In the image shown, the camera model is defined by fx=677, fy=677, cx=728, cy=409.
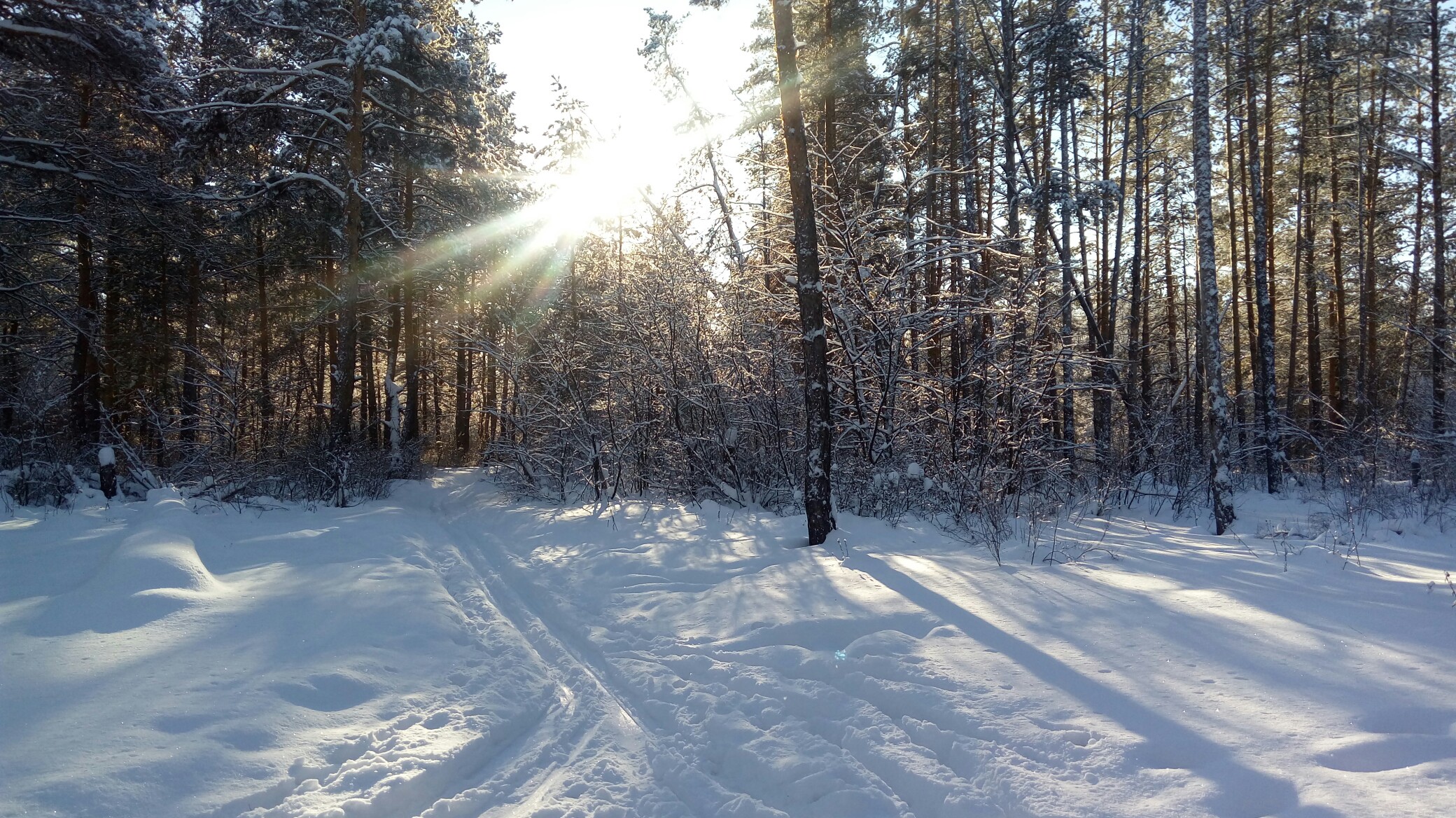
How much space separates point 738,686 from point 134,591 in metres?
4.28

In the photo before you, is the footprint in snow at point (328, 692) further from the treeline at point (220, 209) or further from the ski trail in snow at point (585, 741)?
the treeline at point (220, 209)

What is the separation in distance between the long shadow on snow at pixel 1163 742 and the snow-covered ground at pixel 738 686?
0.04 ft

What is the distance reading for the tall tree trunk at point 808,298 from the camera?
7215mm

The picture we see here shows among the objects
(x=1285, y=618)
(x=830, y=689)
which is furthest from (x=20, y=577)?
(x=1285, y=618)

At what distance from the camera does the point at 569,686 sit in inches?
167

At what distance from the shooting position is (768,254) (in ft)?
34.6

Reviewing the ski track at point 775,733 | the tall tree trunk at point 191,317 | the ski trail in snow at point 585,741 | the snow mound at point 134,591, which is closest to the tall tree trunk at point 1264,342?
the ski track at point 775,733

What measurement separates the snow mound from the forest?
548cm

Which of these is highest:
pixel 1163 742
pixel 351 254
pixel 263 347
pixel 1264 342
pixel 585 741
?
pixel 351 254

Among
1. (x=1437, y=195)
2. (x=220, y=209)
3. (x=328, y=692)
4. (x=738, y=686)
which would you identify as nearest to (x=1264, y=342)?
(x=1437, y=195)

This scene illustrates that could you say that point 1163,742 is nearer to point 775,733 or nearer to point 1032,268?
point 775,733

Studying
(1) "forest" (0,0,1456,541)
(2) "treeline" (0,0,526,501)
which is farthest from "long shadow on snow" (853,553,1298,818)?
(2) "treeline" (0,0,526,501)

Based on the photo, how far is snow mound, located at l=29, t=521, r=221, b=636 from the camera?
4211 mm

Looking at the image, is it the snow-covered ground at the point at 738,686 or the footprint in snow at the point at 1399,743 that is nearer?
the footprint in snow at the point at 1399,743
